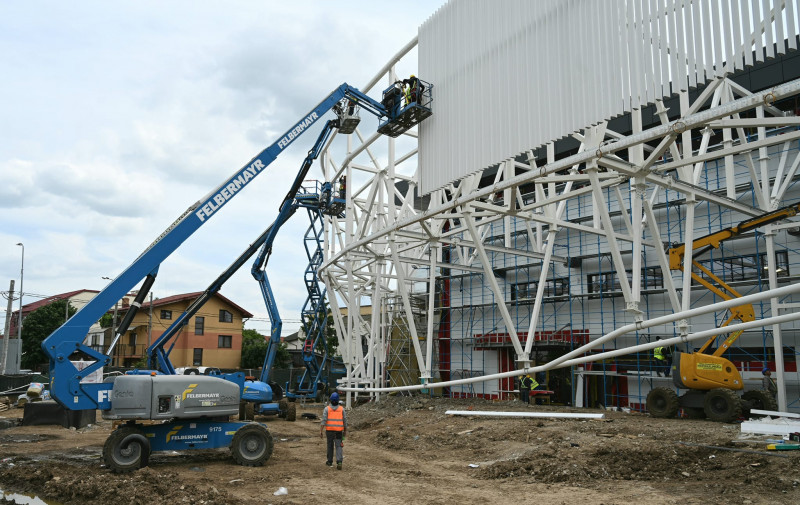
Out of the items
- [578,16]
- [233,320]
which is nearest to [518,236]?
[578,16]

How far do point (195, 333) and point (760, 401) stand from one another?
44570mm

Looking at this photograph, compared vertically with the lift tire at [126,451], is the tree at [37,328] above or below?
above

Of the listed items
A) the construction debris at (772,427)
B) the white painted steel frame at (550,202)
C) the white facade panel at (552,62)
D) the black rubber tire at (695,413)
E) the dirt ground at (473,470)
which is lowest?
the dirt ground at (473,470)

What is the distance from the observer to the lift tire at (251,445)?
12.7 m

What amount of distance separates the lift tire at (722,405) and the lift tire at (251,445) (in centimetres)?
1139

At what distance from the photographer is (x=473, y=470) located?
475 inches

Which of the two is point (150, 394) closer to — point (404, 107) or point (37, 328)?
point (404, 107)

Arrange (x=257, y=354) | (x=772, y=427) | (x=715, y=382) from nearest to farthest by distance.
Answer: (x=772, y=427) < (x=715, y=382) < (x=257, y=354)

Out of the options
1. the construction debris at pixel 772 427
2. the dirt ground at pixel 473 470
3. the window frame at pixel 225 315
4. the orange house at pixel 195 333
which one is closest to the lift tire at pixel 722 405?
the dirt ground at pixel 473 470

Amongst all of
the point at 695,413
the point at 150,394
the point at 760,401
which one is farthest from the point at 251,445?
the point at 760,401

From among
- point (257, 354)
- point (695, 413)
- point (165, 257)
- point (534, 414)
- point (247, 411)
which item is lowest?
point (247, 411)

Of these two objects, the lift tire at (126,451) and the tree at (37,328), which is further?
the tree at (37,328)

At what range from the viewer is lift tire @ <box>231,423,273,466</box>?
1268 centimetres

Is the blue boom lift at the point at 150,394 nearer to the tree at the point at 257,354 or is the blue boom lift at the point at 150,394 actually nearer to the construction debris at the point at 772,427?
the construction debris at the point at 772,427
